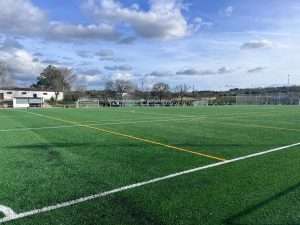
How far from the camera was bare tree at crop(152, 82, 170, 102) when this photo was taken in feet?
339

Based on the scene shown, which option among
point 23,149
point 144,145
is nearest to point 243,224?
point 144,145

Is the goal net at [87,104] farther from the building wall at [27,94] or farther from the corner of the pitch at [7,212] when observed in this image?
the corner of the pitch at [7,212]

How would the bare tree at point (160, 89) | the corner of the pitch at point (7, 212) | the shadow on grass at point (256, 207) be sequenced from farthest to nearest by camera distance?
the bare tree at point (160, 89)
the corner of the pitch at point (7, 212)
the shadow on grass at point (256, 207)

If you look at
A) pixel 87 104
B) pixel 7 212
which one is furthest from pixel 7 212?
pixel 87 104

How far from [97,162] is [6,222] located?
3063mm

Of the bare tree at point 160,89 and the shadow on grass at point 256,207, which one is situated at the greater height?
the bare tree at point 160,89

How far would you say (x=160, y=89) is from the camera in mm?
106000

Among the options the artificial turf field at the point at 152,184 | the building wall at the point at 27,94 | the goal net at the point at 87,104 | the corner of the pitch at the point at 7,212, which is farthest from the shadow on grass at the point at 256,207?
the building wall at the point at 27,94

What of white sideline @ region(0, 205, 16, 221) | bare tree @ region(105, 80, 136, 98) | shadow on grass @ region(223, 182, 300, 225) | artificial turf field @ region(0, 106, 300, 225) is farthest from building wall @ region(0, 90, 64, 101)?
shadow on grass @ region(223, 182, 300, 225)

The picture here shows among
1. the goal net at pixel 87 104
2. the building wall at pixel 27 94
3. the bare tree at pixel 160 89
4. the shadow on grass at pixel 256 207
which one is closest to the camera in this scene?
the shadow on grass at pixel 256 207

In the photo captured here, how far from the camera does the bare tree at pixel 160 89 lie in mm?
103312

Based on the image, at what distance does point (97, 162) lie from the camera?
253 inches

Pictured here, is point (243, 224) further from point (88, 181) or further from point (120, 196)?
point (88, 181)

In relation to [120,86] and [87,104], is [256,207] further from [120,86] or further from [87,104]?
[120,86]
